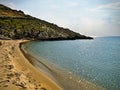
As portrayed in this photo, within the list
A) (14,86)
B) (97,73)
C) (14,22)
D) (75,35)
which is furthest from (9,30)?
(14,86)

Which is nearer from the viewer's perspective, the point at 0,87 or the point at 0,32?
Answer: the point at 0,87

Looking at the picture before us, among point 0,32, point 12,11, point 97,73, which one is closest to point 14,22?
point 0,32

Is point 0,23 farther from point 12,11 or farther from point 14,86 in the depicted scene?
point 14,86

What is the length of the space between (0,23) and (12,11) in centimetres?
6371

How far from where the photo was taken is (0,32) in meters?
121

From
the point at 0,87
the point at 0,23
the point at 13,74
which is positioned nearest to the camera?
the point at 0,87

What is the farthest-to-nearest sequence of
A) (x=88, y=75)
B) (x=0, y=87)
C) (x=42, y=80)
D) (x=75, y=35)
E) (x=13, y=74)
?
(x=75, y=35) → (x=88, y=75) → (x=42, y=80) → (x=13, y=74) → (x=0, y=87)

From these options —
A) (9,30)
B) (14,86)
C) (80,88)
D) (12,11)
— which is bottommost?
(80,88)

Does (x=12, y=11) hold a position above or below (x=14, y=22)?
above

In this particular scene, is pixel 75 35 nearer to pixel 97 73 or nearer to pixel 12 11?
pixel 12 11

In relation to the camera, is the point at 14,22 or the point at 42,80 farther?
the point at 14,22

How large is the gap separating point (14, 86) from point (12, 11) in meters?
186

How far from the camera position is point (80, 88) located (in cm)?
2466

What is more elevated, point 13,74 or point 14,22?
point 14,22
